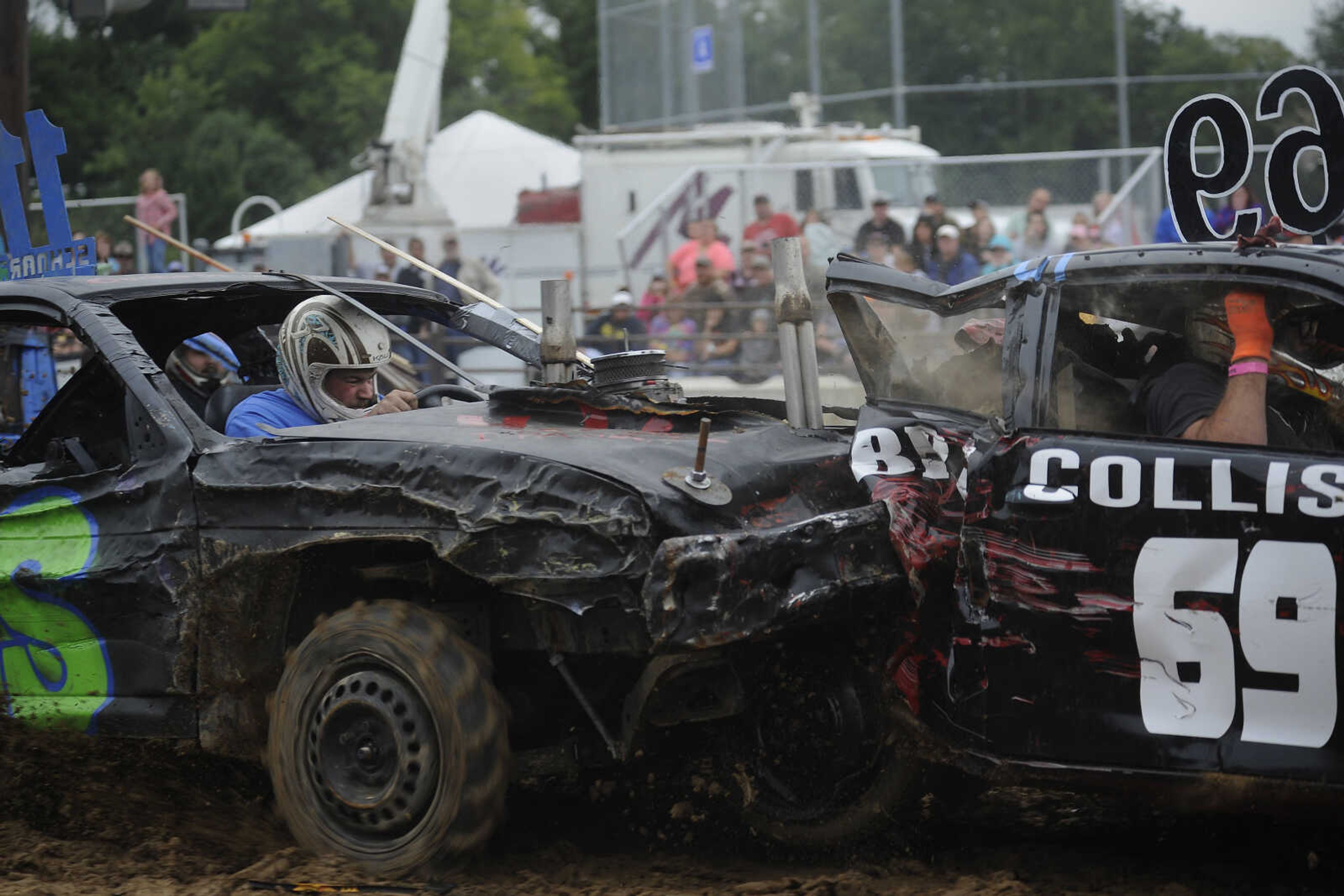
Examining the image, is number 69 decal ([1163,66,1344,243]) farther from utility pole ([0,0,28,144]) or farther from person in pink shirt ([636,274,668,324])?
person in pink shirt ([636,274,668,324])

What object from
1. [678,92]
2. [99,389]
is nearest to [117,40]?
[678,92]

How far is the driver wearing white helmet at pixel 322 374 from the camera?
210 inches

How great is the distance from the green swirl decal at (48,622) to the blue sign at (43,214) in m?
1.25

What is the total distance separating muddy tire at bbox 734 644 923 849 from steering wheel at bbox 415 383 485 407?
1698mm

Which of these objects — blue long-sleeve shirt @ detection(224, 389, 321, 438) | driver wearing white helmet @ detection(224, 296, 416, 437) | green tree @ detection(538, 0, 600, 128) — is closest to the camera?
blue long-sleeve shirt @ detection(224, 389, 321, 438)

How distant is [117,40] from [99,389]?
162ft

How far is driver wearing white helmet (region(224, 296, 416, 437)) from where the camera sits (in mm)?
5324

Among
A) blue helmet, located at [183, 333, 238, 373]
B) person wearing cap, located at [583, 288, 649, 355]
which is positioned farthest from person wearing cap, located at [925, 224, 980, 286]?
blue helmet, located at [183, 333, 238, 373]

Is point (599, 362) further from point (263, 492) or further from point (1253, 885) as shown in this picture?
point (1253, 885)

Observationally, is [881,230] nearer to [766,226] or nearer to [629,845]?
[766,226]

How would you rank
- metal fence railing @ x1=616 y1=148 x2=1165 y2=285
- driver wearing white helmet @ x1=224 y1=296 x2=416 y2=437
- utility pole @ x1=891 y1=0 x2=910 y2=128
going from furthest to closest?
1. utility pole @ x1=891 y1=0 x2=910 y2=128
2. metal fence railing @ x1=616 y1=148 x2=1165 y2=285
3. driver wearing white helmet @ x1=224 y1=296 x2=416 y2=437

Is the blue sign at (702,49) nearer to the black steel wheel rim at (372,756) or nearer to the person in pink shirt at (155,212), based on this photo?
the person in pink shirt at (155,212)

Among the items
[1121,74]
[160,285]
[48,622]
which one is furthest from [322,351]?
[1121,74]

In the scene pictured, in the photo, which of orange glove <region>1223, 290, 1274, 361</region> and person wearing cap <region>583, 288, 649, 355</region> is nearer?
orange glove <region>1223, 290, 1274, 361</region>
